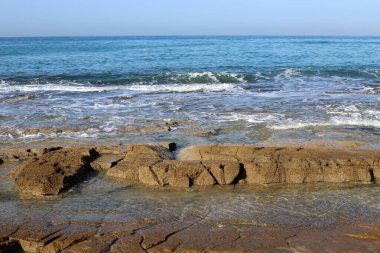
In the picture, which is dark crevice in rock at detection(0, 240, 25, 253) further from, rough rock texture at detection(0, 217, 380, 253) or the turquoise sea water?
the turquoise sea water

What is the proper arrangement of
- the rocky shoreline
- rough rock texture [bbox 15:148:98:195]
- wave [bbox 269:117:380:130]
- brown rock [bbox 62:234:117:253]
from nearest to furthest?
brown rock [bbox 62:234:117:253], the rocky shoreline, rough rock texture [bbox 15:148:98:195], wave [bbox 269:117:380:130]

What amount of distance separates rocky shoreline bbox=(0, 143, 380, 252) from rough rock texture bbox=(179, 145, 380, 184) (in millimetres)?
17

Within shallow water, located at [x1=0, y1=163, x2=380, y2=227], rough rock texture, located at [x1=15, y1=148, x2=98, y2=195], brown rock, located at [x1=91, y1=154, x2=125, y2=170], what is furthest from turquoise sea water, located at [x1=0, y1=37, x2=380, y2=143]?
shallow water, located at [x1=0, y1=163, x2=380, y2=227]

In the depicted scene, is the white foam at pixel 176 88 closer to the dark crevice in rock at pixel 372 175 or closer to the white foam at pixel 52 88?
the white foam at pixel 52 88

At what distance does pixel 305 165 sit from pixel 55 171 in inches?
168

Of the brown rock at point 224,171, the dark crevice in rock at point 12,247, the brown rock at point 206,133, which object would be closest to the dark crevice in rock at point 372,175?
the brown rock at point 224,171

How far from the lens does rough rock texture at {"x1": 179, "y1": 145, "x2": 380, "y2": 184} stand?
298 inches

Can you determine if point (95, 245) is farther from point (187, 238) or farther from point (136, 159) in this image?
point (136, 159)

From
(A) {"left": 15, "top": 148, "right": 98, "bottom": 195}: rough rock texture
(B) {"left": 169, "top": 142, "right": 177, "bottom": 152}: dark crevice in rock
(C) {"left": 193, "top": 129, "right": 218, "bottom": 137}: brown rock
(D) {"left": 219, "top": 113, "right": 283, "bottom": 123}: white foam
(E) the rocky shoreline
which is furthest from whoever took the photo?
(D) {"left": 219, "top": 113, "right": 283, "bottom": 123}: white foam

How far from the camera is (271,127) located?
11656 millimetres

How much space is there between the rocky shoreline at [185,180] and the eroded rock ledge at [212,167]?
2 cm

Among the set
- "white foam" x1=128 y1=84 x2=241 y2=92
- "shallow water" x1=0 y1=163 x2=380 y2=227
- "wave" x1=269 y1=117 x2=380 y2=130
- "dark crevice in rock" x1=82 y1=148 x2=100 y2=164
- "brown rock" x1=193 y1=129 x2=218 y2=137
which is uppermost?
"dark crevice in rock" x1=82 y1=148 x2=100 y2=164

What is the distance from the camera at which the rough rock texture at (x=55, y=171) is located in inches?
278

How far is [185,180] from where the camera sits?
733 cm
